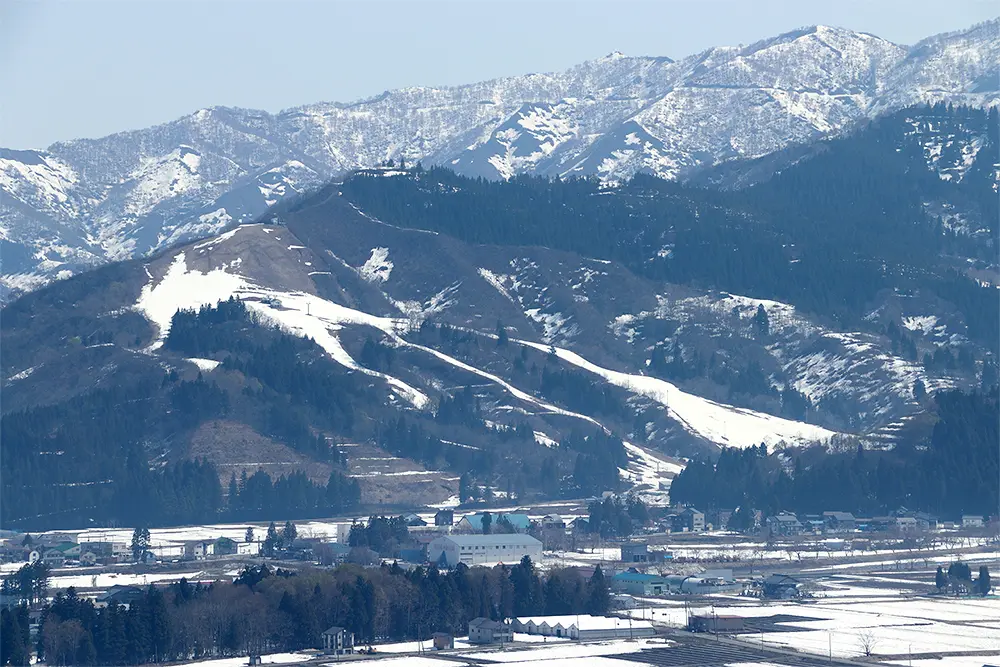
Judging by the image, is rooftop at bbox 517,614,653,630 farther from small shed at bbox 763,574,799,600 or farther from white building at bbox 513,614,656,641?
small shed at bbox 763,574,799,600

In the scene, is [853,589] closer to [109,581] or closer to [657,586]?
[657,586]

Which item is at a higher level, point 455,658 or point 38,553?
point 38,553

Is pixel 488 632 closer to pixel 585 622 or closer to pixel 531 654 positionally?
pixel 585 622

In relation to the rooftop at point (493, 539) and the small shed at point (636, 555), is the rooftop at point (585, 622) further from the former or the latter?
the small shed at point (636, 555)

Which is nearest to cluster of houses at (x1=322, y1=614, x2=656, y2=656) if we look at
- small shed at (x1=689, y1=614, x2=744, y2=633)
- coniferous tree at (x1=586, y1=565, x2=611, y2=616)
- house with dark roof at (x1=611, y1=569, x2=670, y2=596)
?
small shed at (x1=689, y1=614, x2=744, y2=633)

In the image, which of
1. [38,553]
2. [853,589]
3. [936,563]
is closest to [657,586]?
[853,589]

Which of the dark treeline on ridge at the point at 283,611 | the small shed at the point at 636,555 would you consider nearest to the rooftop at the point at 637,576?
the small shed at the point at 636,555
